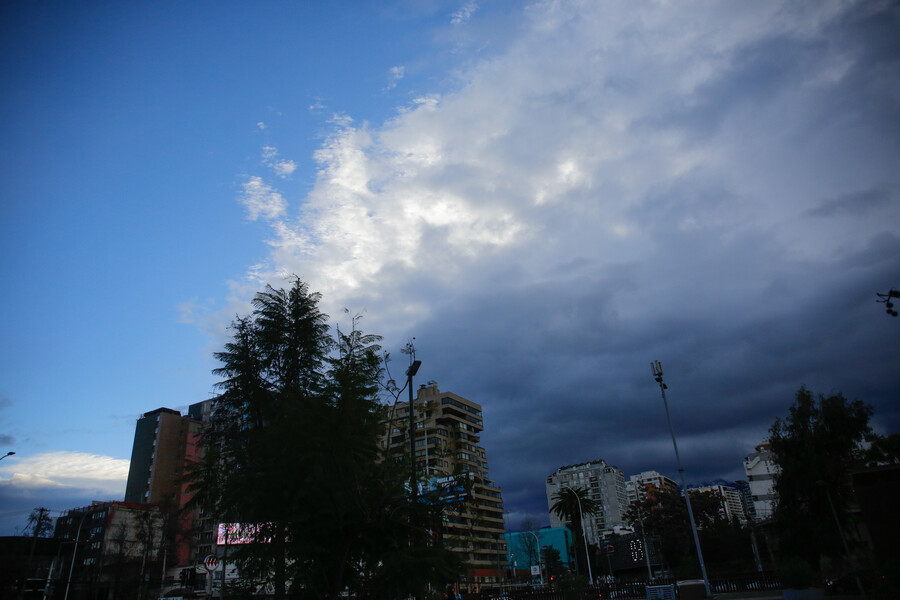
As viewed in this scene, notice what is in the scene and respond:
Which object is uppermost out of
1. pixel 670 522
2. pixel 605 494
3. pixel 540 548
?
pixel 605 494

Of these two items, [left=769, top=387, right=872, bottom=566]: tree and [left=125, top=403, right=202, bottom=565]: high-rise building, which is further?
[left=125, top=403, right=202, bottom=565]: high-rise building

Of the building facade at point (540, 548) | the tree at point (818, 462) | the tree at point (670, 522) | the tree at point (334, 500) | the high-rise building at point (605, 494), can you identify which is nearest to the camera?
the tree at point (334, 500)

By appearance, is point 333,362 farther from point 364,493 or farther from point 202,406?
point 202,406

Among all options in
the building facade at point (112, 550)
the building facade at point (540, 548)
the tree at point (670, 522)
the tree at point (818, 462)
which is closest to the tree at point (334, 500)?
the tree at point (818, 462)

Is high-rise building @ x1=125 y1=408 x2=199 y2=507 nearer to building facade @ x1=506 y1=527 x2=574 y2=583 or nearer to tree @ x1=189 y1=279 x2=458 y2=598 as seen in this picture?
building facade @ x1=506 y1=527 x2=574 y2=583

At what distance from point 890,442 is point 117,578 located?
240 ft

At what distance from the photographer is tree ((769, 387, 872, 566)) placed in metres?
31.7

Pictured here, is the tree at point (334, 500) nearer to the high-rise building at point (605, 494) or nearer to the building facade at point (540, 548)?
the building facade at point (540, 548)

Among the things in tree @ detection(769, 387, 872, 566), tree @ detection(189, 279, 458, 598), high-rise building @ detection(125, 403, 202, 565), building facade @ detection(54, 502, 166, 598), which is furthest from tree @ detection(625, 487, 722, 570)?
high-rise building @ detection(125, 403, 202, 565)

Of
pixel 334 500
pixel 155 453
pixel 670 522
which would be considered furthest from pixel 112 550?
pixel 334 500

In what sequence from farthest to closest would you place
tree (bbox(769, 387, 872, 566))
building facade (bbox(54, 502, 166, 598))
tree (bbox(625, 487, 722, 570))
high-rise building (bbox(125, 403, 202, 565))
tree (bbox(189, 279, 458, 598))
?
high-rise building (bbox(125, 403, 202, 565)), building facade (bbox(54, 502, 166, 598)), tree (bbox(625, 487, 722, 570)), tree (bbox(769, 387, 872, 566)), tree (bbox(189, 279, 458, 598))

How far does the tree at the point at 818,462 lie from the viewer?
31672mm

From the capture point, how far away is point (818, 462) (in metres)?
31.4

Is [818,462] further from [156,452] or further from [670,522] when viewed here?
[156,452]
